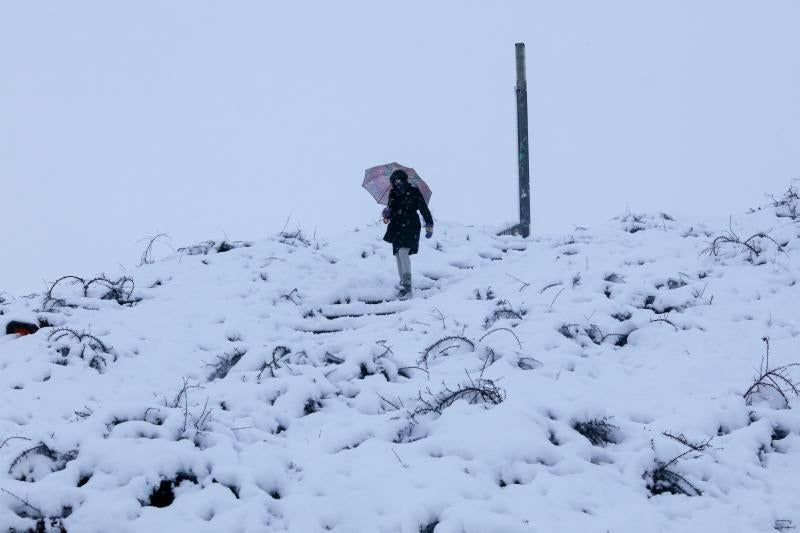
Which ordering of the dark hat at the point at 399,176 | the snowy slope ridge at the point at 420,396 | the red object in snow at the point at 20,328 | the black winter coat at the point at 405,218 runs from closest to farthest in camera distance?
the snowy slope ridge at the point at 420,396 → the red object in snow at the point at 20,328 → the black winter coat at the point at 405,218 → the dark hat at the point at 399,176

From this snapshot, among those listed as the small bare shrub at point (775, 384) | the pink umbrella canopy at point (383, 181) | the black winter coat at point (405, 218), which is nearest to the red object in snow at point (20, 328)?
the black winter coat at point (405, 218)

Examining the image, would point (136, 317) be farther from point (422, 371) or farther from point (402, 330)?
point (422, 371)

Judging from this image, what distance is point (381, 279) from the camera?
10.7 metres

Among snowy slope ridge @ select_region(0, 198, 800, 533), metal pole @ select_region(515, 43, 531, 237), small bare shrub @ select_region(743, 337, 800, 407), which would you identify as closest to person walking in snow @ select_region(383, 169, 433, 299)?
snowy slope ridge @ select_region(0, 198, 800, 533)

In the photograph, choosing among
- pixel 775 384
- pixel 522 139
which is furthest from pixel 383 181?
pixel 775 384

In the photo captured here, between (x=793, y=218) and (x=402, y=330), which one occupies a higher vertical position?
(x=793, y=218)

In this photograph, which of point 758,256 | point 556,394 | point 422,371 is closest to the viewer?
point 556,394

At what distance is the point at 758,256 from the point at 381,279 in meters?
5.09

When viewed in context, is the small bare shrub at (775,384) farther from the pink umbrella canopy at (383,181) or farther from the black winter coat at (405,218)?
the pink umbrella canopy at (383,181)

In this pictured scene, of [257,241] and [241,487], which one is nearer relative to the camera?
[241,487]

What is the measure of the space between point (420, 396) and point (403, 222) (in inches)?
193

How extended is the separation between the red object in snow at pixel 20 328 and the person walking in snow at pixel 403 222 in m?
4.63

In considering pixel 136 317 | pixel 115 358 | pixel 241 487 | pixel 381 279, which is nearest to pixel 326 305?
pixel 381 279

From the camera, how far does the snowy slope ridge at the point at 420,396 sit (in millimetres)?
4051
